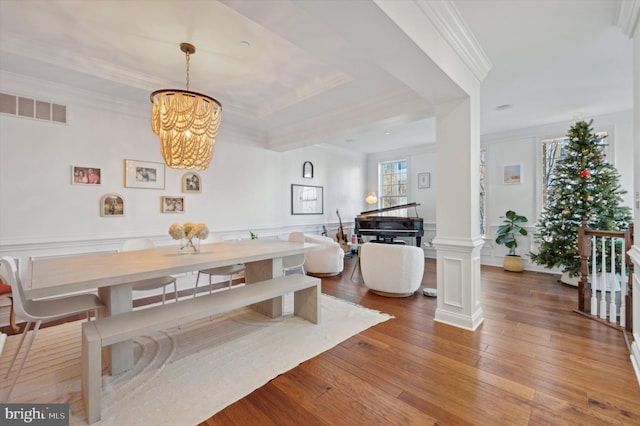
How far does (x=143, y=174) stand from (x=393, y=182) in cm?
598

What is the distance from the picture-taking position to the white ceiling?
2.09 m

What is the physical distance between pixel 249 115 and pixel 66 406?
4017 mm

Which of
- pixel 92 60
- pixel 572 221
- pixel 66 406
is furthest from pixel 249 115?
pixel 572 221

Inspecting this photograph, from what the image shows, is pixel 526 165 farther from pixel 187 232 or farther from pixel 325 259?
pixel 187 232

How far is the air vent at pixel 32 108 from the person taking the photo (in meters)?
3.08

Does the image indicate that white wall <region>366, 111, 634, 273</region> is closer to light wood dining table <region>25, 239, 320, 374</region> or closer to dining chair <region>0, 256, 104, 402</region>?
light wood dining table <region>25, 239, 320, 374</region>

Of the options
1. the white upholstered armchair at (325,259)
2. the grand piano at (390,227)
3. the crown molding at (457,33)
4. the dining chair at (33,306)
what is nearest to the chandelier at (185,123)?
the dining chair at (33,306)

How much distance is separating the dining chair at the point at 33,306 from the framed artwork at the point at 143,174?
2090mm

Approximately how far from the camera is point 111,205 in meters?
3.74

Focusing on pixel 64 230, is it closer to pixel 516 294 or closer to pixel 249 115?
pixel 249 115

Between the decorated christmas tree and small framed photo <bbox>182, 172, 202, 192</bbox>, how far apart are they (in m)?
5.69

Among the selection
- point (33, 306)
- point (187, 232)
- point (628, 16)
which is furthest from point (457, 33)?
point (33, 306)

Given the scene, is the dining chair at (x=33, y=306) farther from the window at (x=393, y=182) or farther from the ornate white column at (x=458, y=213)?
the window at (x=393, y=182)

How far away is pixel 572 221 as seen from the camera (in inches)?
170
